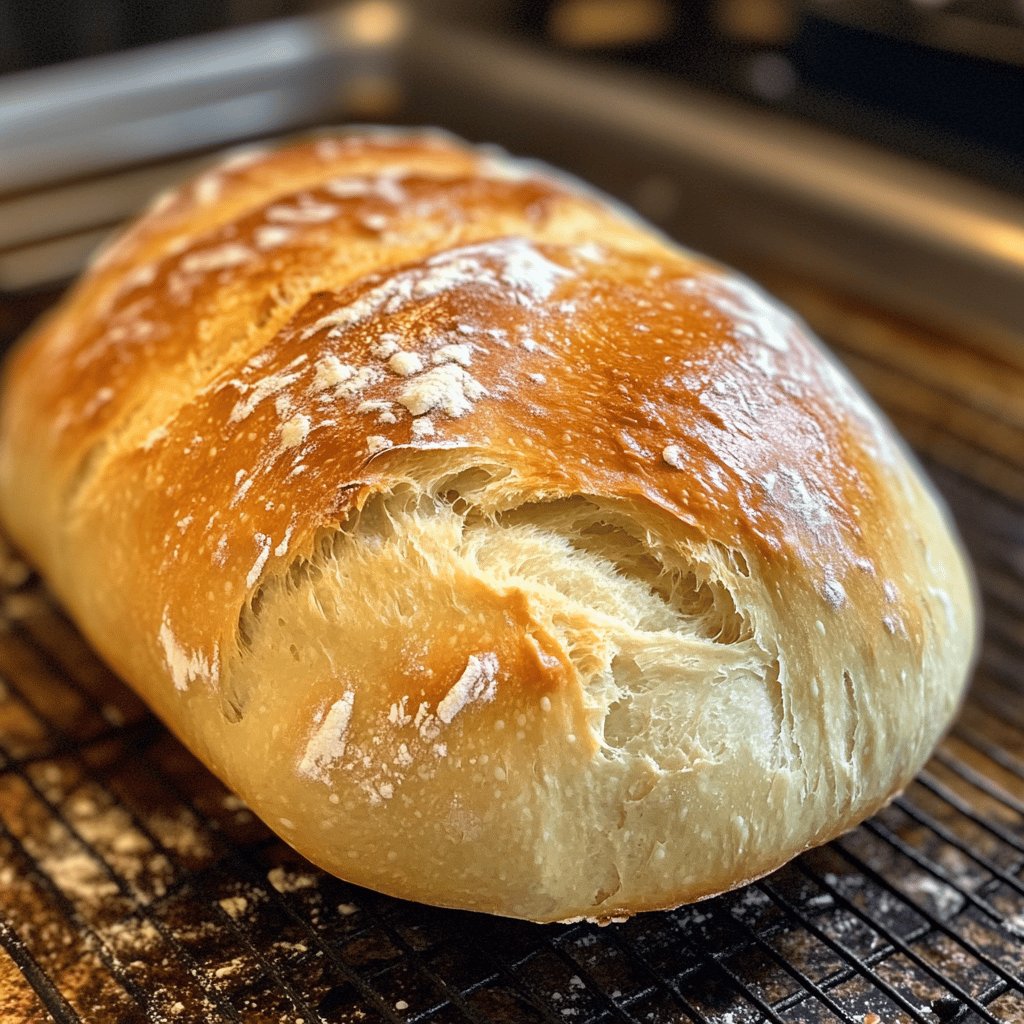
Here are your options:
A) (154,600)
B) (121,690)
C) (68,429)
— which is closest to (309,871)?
(154,600)

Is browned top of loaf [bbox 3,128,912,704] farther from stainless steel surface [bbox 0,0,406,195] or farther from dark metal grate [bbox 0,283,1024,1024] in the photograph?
stainless steel surface [bbox 0,0,406,195]

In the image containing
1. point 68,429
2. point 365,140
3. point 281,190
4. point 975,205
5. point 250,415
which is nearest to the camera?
point 250,415

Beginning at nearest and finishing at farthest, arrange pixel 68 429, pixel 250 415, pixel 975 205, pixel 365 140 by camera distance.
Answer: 1. pixel 250 415
2. pixel 68 429
3. pixel 365 140
4. pixel 975 205

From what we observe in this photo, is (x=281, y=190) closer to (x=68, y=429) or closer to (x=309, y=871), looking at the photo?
(x=68, y=429)

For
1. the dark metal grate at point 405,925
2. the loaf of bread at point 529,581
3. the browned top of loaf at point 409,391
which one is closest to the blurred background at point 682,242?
the dark metal grate at point 405,925

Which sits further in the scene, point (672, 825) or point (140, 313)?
point (140, 313)

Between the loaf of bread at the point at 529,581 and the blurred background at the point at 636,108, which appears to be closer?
the loaf of bread at the point at 529,581

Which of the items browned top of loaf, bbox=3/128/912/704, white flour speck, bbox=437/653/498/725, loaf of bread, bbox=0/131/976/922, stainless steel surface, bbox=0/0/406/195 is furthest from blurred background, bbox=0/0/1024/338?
white flour speck, bbox=437/653/498/725

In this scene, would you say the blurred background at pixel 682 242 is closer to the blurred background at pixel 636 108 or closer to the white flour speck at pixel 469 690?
the blurred background at pixel 636 108
